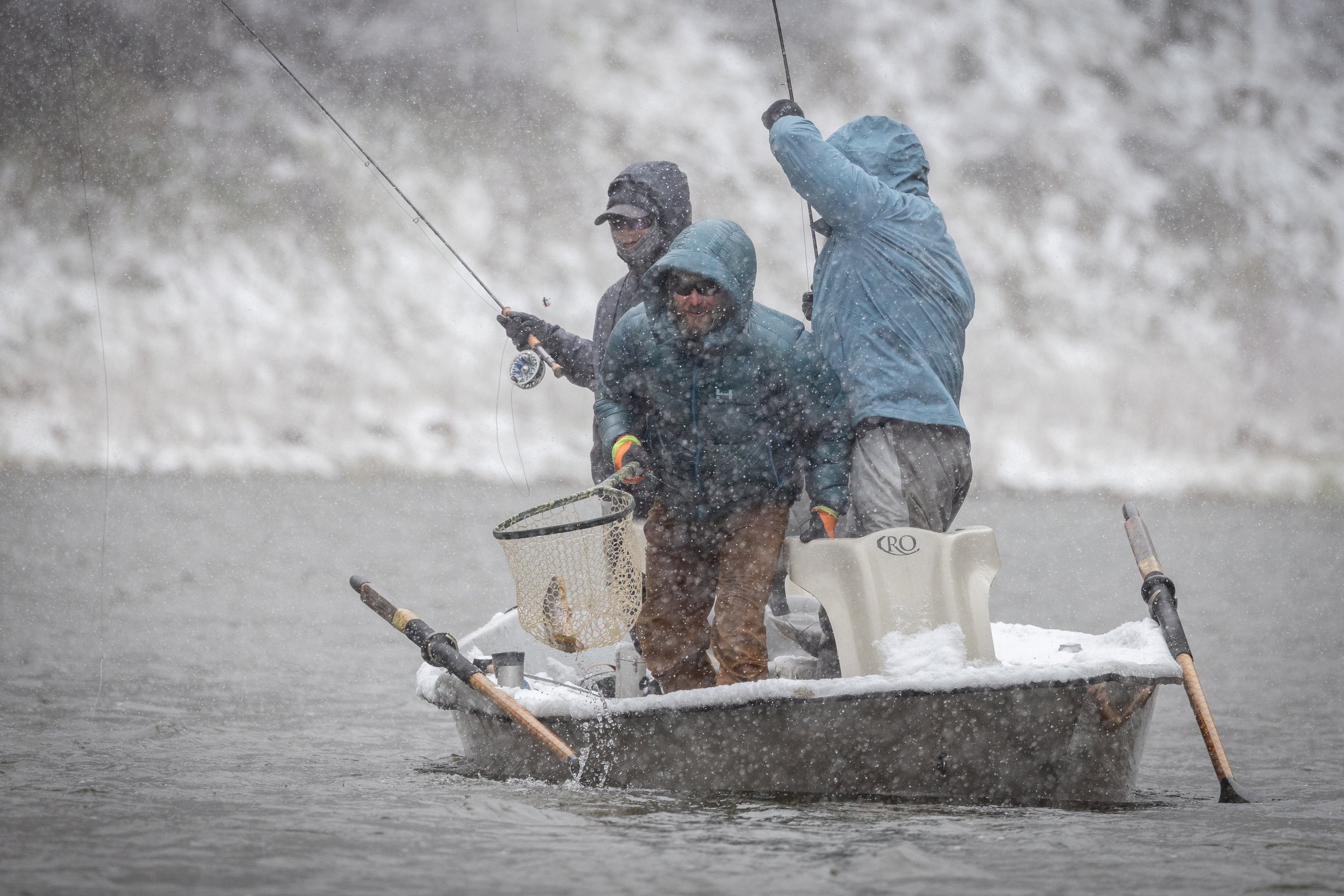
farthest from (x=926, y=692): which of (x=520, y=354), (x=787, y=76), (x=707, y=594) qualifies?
(x=520, y=354)

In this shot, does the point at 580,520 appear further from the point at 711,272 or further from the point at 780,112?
the point at 780,112

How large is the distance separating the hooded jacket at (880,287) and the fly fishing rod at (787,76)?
0.36 m

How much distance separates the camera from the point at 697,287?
16.7ft

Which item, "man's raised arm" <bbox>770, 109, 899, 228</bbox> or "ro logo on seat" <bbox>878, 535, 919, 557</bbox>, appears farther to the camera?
"man's raised arm" <bbox>770, 109, 899, 228</bbox>

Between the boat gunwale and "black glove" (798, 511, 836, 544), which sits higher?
"black glove" (798, 511, 836, 544)

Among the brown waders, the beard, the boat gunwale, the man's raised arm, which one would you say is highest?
the man's raised arm

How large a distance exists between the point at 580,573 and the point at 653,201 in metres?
2.17

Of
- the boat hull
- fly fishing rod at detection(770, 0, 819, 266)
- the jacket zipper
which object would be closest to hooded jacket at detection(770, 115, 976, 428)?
fly fishing rod at detection(770, 0, 819, 266)

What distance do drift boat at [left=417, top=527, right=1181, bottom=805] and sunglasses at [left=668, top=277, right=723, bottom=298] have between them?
1059 millimetres

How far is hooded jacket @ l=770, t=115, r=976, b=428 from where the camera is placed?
17.2ft

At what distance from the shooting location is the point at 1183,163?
162 m

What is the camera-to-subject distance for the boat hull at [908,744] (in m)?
4.74

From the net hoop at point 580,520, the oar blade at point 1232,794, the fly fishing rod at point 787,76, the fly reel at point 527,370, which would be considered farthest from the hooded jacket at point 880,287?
the fly reel at point 527,370

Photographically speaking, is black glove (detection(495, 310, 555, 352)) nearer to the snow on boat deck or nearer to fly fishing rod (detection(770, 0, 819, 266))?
fly fishing rod (detection(770, 0, 819, 266))
